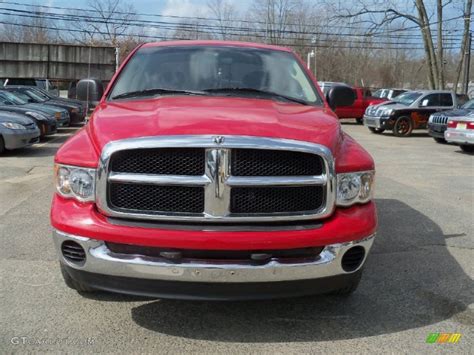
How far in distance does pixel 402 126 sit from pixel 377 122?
95 cm

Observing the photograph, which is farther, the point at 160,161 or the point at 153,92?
the point at 153,92

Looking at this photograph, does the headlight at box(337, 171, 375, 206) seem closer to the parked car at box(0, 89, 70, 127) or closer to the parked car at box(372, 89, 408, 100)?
the parked car at box(0, 89, 70, 127)

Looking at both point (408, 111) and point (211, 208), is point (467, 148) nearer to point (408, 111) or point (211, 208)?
point (408, 111)

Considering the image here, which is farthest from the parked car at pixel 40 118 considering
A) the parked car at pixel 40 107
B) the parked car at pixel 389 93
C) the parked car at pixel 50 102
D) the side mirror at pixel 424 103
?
the parked car at pixel 389 93

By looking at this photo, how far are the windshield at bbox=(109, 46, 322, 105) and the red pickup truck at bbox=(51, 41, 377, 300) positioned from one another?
110 centimetres

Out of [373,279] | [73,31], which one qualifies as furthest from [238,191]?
[73,31]

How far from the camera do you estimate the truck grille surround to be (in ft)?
9.75

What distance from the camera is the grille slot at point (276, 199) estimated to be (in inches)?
120

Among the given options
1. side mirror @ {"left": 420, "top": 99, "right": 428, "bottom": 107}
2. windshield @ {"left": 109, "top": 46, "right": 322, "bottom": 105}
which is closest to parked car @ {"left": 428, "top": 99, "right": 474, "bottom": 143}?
side mirror @ {"left": 420, "top": 99, "right": 428, "bottom": 107}

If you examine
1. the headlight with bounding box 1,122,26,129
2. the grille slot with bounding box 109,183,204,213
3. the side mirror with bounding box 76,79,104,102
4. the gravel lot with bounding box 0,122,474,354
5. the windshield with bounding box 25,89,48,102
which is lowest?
the gravel lot with bounding box 0,122,474,354

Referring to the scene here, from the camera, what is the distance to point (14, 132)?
1159cm

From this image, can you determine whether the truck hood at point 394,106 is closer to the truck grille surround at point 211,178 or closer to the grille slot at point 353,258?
the grille slot at point 353,258

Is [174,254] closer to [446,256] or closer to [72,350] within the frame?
[72,350]

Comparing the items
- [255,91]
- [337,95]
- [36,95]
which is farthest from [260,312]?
[36,95]
